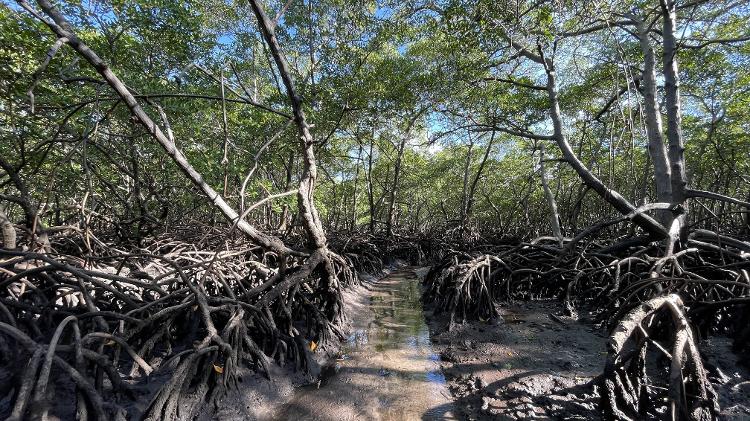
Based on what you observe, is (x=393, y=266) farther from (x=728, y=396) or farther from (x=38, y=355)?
(x=38, y=355)

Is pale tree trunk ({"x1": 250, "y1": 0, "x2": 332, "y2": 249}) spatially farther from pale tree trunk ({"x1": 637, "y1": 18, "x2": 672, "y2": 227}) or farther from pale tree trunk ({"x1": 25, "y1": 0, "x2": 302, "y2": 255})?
pale tree trunk ({"x1": 637, "y1": 18, "x2": 672, "y2": 227})

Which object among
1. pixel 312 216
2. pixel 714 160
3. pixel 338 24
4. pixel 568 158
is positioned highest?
pixel 338 24

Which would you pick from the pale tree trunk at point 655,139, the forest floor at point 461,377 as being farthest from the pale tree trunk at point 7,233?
the pale tree trunk at point 655,139

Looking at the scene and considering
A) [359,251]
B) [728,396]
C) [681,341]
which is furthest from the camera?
[359,251]

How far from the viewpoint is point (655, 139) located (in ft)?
16.3

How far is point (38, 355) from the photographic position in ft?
5.31

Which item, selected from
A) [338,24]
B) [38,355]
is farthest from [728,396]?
[338,24]

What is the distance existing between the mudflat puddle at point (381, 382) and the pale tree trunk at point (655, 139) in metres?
3.85

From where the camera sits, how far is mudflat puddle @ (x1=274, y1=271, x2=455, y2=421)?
258 cm

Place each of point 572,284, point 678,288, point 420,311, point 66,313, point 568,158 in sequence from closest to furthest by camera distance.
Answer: point 66,313, point 678,288, point 572,284, point 568,158, point 420,311

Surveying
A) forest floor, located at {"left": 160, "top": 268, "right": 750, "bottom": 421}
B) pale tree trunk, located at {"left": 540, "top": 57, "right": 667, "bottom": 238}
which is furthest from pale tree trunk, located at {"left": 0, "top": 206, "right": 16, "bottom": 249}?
pale tree trunk, located at {"left": 540, "top": 57, "right": 667, "bottom": 238}

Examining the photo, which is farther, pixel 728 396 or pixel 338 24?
pixel 338 24

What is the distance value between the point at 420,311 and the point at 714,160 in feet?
39.4

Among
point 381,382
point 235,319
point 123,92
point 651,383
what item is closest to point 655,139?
point 651,383
